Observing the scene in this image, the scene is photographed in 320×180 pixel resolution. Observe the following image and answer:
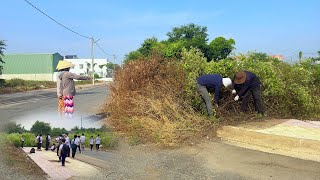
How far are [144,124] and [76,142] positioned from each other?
163 inches

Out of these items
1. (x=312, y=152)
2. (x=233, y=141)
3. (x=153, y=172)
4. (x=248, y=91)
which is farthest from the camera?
(x=248, y=91)

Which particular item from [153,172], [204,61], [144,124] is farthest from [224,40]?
[153,172]

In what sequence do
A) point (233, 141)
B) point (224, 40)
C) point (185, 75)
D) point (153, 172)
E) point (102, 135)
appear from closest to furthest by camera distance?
point (102, 135)
point (153, 172)
point (233, 141)
point (185, 75)
point (224, 40)

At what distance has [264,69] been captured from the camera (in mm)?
8898

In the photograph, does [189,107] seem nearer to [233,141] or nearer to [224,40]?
[233,141]

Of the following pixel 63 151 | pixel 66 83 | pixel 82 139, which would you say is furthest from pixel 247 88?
pixel 63 151

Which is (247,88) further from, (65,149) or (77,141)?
(65,149)

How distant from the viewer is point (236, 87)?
27.0 ft

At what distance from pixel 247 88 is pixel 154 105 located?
6.69 ft

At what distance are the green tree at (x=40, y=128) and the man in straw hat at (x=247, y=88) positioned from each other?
5.07 meters

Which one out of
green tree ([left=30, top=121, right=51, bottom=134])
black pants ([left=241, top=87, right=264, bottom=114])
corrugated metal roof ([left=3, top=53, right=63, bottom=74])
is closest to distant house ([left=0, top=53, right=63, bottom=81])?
A: corrugated metal roof ([left=3, top=53, right=63, bottom=74])

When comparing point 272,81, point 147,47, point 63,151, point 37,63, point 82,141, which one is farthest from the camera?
point 147,47

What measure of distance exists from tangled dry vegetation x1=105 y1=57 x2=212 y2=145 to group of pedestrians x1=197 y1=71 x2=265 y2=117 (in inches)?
18.2

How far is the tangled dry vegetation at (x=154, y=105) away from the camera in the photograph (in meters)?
7.25
